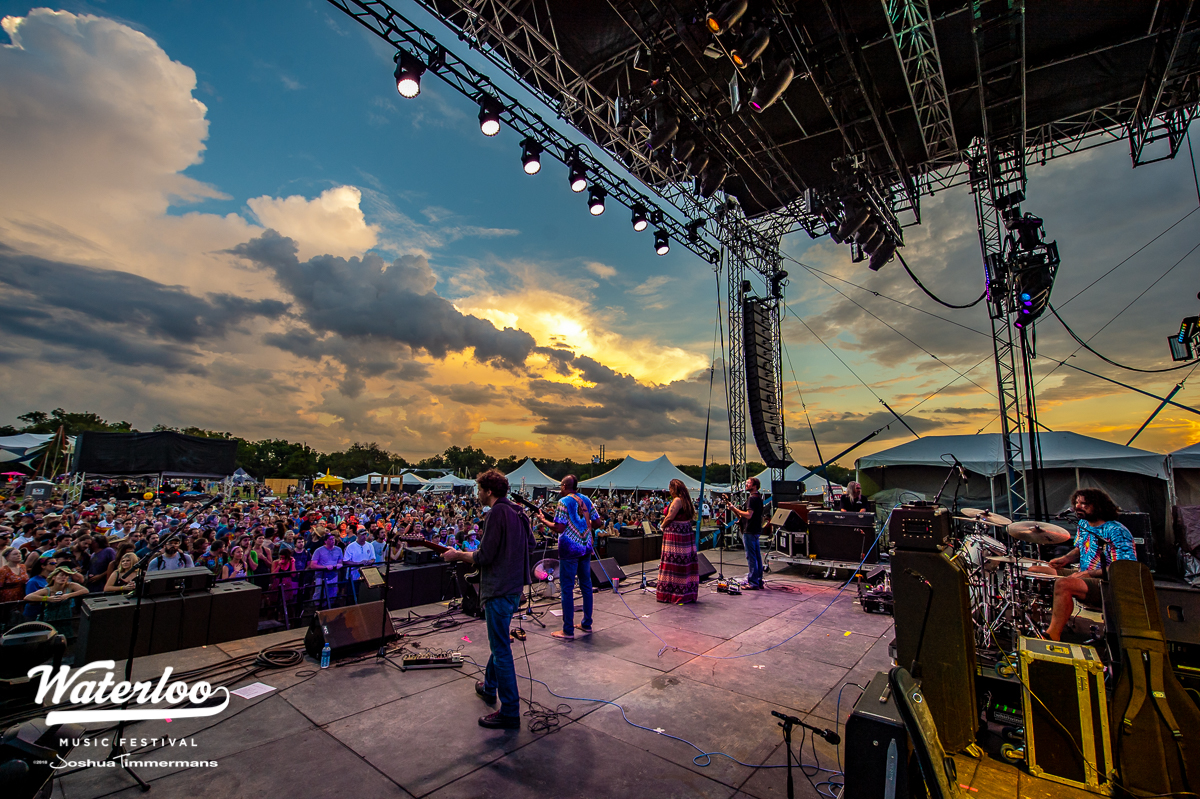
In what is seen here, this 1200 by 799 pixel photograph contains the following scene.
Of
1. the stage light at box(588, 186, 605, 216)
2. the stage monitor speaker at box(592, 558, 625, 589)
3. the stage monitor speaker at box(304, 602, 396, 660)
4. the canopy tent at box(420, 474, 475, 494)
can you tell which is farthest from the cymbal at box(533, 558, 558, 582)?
the canopy tent at box(420, 474, 475, 494)

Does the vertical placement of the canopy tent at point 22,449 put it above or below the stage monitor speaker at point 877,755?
above

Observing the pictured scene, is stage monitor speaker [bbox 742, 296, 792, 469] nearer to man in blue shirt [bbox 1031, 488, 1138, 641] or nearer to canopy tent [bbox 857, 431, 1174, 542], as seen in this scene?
canopy tent [bbox 857, 431, 1174, 542]

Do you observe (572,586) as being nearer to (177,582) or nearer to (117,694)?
(117,694)

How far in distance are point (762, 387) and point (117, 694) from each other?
1222 centimetres

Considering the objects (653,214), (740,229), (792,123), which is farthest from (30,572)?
(740,229)

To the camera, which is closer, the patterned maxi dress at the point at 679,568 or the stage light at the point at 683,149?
the patterned maxi dress at the point at 679,568

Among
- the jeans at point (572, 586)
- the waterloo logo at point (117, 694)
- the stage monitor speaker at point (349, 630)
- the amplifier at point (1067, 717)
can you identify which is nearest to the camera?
the amplifier at point (1067, 717)

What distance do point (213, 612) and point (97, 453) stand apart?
51.1ft

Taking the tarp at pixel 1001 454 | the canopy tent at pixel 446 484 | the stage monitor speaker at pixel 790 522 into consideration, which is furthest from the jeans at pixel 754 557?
the canopy tent at pixel 446 484

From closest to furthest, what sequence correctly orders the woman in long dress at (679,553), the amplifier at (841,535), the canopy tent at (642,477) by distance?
the woman in long dress at (679,553)
the amplifier at (841,535)
the canopy tent at (642,477)

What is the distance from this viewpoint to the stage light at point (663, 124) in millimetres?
7328

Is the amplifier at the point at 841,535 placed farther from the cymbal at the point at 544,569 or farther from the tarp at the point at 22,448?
the tarp at the point at 22,448

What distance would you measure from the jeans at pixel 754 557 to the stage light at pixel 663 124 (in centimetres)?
673

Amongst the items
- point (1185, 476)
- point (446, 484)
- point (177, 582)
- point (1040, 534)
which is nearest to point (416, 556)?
point (177, 582)
